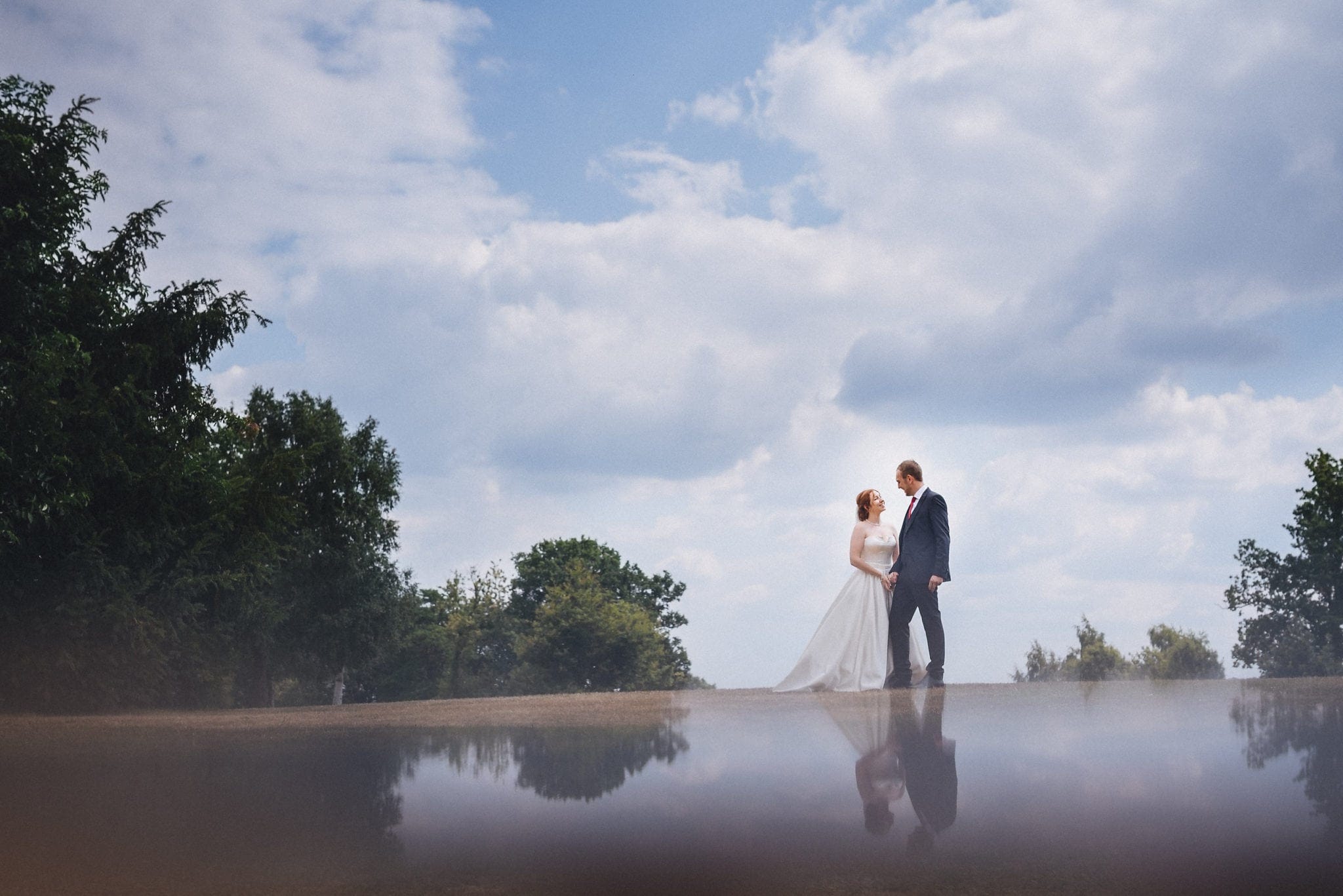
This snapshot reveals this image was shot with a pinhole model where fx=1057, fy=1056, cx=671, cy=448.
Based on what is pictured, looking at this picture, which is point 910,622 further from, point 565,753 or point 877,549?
point 565,753

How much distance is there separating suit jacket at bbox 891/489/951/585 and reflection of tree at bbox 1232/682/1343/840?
3.97m

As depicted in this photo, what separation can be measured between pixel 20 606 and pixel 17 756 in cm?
967

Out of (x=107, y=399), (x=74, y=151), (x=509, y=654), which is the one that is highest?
(x=74, y=151)

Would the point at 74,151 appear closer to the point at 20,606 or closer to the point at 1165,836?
the point at 20,606

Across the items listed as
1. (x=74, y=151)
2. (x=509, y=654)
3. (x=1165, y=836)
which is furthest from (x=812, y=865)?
(x=509, y=654)

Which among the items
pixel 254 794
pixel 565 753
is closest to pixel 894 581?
pixel 565 753

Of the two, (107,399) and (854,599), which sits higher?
(107,399)

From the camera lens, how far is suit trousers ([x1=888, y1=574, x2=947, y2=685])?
49.0 ft

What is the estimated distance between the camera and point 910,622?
15.6 m

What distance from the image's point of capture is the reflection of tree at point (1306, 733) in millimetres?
7863

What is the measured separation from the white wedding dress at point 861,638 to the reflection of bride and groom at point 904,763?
2411 mm

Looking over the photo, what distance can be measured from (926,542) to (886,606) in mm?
1468

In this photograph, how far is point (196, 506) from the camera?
2292 centimetres

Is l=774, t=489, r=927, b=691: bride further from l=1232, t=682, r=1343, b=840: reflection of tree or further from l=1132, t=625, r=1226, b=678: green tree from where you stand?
l=1132, t=625, r=1226, b=678: green tree
